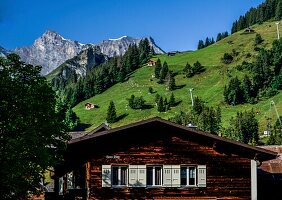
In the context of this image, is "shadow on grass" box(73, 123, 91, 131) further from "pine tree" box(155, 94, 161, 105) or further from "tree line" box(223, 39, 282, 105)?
"tree line" box(223, 39, 282, 105)

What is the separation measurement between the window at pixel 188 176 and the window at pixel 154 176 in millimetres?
1292

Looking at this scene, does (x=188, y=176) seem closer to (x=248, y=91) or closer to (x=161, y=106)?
(x=161, y=106)

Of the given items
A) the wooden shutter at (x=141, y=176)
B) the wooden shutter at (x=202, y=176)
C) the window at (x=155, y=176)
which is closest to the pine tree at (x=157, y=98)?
the window at (x=155, y=176)

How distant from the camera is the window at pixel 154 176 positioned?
3459 centimetres

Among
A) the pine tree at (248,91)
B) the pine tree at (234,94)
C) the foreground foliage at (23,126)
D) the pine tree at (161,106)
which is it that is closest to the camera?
the foreground foliage at (23,126)

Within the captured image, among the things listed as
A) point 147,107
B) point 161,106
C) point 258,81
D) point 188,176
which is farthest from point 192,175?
point 258,81

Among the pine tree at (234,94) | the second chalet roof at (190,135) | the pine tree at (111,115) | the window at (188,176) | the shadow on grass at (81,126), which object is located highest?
the pine tree at (234,94)

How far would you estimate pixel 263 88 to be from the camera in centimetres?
18088

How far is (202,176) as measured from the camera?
1363 inches

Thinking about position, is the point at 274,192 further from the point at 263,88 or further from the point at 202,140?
the point at 263,88

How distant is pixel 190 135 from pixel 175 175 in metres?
2.49

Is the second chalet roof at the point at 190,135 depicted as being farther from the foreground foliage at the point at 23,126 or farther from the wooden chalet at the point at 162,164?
the foreground foliage at the point at 23,126


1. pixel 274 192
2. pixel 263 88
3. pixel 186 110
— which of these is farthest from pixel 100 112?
pixel 274 192

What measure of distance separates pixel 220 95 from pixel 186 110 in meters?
16.4
